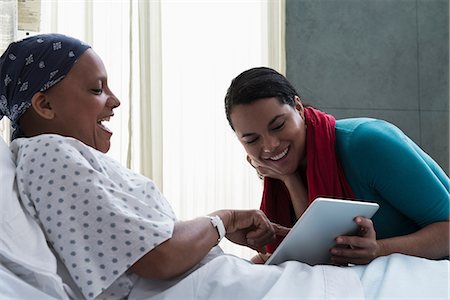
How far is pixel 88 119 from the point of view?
1.44m

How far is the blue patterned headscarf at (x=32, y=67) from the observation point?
55.7 inches

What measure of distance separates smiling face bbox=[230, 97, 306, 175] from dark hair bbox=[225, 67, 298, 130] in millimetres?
14

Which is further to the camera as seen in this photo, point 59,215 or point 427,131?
point 427,131

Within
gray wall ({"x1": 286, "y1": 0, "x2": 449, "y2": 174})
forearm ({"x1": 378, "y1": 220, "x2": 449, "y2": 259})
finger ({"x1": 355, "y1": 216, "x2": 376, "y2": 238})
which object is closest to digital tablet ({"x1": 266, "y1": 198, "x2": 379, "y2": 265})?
finger ({"x1": 355, "y1": 216, "x2": 376, "y2": 238})

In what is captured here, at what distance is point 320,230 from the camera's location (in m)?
1.37

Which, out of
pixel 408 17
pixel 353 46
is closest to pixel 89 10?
pixel 353 46

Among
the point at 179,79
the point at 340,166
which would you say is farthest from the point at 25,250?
the point at 179,79

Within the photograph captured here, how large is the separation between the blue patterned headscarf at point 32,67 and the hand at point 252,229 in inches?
20.0

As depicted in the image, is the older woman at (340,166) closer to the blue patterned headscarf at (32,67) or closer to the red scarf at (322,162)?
the red scarf at (322,162)

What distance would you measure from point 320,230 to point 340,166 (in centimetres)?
42

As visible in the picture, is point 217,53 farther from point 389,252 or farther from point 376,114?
point 389,252

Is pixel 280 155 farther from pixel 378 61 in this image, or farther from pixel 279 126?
pixel 378 61

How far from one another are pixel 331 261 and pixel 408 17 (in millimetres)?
2343

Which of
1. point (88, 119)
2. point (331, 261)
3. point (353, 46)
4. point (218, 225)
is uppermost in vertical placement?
point (353, 46)
